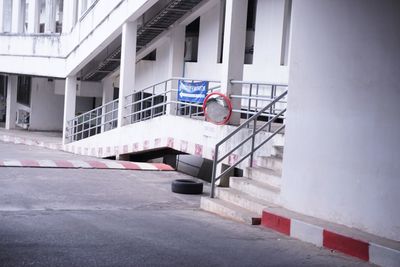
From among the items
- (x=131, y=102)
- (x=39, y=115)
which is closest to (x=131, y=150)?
(x=131, y=102)

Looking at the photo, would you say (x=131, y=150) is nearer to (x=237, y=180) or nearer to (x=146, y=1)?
(x=146, y=1)

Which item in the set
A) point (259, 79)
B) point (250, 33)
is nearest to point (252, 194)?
point (259, 79)

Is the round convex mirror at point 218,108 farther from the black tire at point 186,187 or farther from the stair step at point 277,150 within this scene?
the stair step at point 277,150

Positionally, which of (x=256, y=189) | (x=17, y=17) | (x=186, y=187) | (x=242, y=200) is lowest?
(x=186, y=187)

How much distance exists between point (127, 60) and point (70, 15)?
21.4 ft

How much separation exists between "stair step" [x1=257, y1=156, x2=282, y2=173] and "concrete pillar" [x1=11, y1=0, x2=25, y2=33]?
2224cm

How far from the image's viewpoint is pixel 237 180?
10.7 meters

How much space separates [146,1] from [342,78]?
34.9 feet

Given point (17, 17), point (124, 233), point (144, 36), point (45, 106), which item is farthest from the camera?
point (45, 106)

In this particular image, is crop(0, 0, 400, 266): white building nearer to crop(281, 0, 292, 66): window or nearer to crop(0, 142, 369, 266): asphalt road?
crop(281, 0, 292, 66): window

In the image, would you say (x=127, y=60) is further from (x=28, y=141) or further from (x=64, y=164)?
(x=28, y=141)

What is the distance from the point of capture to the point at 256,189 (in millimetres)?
10055

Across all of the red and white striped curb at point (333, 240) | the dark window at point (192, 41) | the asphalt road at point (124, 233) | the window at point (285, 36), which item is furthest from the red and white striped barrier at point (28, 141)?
the red and white striped curb at point (333, 240)

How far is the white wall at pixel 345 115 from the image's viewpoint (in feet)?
24.1
